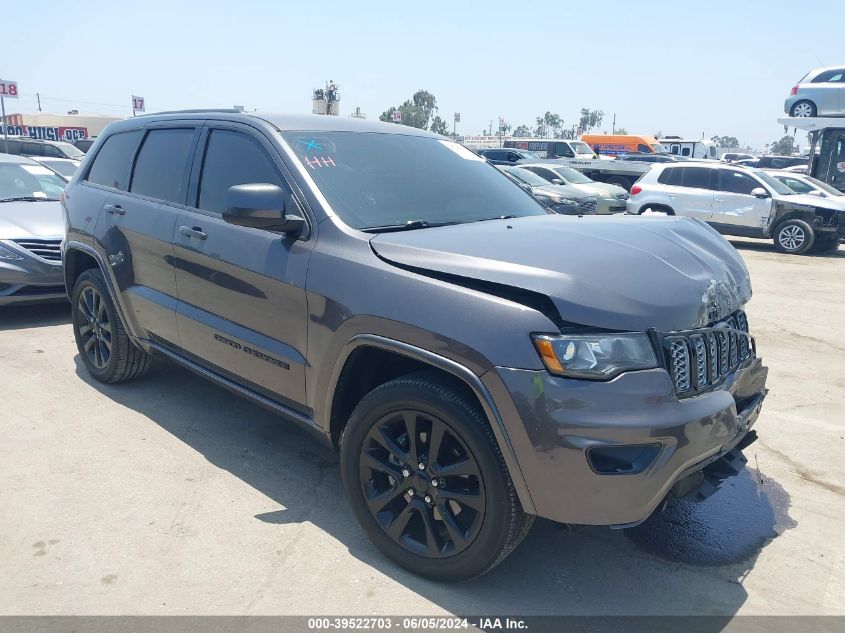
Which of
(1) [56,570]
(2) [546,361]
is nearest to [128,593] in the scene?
(1) [56,570]

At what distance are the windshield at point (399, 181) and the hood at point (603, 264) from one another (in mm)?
276

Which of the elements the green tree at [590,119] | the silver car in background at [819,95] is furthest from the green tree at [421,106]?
the silver car in background at [819,95]

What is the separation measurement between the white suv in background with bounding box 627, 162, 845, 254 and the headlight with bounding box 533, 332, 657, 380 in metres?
12.9

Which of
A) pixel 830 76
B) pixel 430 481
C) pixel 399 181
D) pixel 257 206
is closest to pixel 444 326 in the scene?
pixel 430 481

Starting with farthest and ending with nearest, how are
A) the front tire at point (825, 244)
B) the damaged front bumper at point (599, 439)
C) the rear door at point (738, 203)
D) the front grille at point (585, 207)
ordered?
the rear door at point (738, 203) < the front tire at point (825, 244) < the front grille at point (585, 207) < the damaged front bumper at point (599, 439)

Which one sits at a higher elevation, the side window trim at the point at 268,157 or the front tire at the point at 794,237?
the side window trim at the point at 268,157

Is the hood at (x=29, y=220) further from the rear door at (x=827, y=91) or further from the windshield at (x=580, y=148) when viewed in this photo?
the windshield at (x=580, y=148)

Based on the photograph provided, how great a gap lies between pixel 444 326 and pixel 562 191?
43.6 feet

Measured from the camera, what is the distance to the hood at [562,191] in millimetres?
14734

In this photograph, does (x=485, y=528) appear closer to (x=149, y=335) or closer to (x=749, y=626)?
(x=749, y=626)

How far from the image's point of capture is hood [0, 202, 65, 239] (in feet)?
21.6

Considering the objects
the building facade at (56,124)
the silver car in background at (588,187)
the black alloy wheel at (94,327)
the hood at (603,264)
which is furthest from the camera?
the building facade at (56,124)

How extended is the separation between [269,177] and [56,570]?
200 cm

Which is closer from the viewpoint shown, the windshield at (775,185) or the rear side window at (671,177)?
the windshield at (775,185)
